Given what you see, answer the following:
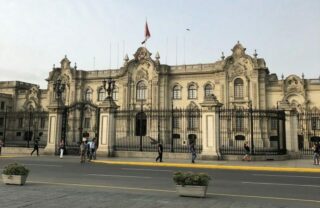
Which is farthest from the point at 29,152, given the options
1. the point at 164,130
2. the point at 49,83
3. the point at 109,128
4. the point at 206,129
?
the point at 49,83

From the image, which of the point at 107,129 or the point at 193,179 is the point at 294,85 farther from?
the point at 193,179

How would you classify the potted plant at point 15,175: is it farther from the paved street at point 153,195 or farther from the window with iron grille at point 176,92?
the window with iron grille at point 176,92

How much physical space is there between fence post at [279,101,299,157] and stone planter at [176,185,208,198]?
64.2 feet

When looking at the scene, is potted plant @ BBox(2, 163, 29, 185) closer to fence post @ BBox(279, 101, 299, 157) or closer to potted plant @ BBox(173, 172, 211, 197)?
potted plant @ BBox(173, 172, 211, 197)

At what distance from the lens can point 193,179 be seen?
9984 millimetres

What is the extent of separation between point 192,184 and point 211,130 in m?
15.5

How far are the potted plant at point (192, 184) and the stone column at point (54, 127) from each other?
2273cm

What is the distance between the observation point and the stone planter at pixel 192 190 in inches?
391

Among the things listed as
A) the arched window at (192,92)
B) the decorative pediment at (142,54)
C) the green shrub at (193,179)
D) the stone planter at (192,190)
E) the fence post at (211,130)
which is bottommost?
the stone planter at (192,190)

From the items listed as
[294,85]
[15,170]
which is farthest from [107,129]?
[294,85]

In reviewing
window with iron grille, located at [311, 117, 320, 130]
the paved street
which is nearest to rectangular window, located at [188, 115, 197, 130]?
window with iron grille, located at [311, 117, 320, 130]

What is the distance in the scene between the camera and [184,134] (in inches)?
2064

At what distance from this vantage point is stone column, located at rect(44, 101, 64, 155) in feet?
101

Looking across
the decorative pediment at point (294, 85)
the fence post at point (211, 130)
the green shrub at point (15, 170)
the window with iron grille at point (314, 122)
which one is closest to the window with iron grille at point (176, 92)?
the decorative pediment at point (294, 85)
